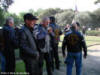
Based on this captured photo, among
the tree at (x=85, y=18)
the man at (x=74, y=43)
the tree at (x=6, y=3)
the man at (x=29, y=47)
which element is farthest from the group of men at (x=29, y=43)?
the tree at (x=85, y=18)

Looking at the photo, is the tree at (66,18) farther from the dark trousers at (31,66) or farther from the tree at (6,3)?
the dark trousers at (31,66)

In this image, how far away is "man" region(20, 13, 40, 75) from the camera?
395cm

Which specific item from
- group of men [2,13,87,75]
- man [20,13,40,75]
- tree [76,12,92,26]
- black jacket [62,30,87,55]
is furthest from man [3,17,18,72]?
tree [76,12,92,26]

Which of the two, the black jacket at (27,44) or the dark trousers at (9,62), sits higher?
the black jacket at (27,44)

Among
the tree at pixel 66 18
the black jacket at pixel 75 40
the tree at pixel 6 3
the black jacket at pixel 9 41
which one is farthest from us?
the tree at pixel 66 18

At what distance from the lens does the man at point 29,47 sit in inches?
156

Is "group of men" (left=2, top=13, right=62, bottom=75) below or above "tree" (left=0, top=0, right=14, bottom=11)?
below

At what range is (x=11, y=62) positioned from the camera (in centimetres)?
523

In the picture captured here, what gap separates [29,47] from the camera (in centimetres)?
399

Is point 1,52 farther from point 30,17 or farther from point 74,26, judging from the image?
point 74,26

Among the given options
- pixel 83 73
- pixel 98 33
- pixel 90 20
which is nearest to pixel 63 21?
pixel 90 20

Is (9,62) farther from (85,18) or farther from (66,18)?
(66,18)

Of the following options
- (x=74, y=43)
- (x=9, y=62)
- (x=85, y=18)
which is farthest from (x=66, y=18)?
(x=9, y=62)

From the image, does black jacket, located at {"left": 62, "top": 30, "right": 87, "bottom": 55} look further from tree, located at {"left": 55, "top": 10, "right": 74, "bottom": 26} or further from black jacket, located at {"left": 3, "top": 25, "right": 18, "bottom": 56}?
tree, located at {"left": 55, "top": 10, "right": 74, "bottom": 26}
